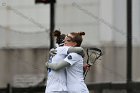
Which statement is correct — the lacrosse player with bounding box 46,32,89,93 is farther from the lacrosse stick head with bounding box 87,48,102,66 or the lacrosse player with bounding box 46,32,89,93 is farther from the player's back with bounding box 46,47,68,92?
the lacrosse stick head with bounding box 87,48,102,66

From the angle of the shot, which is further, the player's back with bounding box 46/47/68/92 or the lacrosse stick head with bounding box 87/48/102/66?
the lacrosse stick head with bounding box 87/48/102/66

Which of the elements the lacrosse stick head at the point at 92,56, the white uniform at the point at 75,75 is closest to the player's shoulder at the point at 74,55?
the white uniform at the point at 75,75

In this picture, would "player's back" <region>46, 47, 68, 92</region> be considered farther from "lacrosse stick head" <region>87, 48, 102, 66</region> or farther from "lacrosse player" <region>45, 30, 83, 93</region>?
"lacrosse stick head" <region>87, 48, 102, 66</region>

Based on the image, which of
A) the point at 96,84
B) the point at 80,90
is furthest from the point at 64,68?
the point at 96,84

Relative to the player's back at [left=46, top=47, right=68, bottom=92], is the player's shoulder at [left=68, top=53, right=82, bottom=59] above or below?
above

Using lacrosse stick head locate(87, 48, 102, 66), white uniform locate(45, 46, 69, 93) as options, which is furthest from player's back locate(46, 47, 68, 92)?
lacrosse stick head locate(87, 48, 102, 66)

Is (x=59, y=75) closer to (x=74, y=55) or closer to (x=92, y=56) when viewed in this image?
(x=74, y=55)

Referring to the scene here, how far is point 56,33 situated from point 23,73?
12.8ft

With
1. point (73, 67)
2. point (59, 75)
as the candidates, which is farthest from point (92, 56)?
point (59, 75)

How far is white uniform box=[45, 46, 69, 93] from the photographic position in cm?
608

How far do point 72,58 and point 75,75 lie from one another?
0.65 feet

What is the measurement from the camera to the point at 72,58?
6113 mm

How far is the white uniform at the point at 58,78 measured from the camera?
6082 millimetres

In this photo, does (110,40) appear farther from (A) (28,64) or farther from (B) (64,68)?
(B) (64,68)
